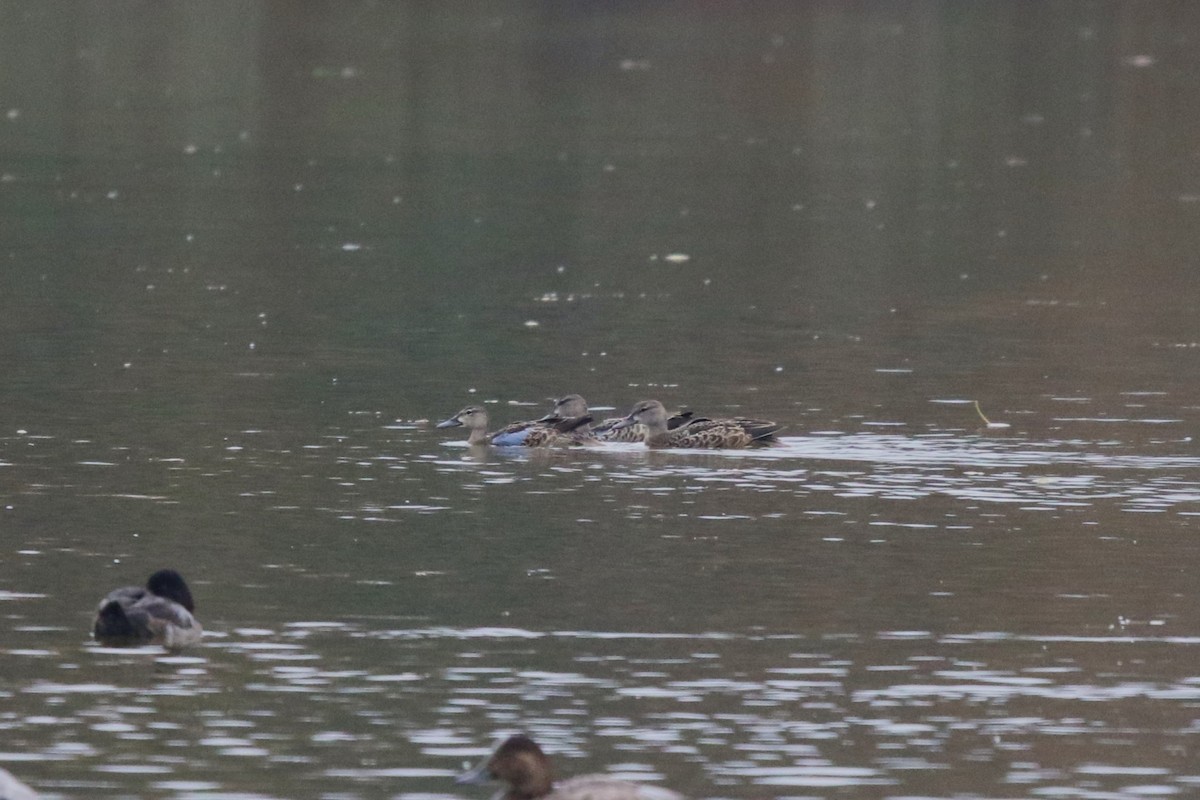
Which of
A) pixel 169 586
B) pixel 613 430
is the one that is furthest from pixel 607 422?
pixel 169 586

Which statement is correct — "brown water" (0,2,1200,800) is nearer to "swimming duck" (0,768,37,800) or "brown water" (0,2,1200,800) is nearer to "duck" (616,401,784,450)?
"duck" (616,401,784,450)

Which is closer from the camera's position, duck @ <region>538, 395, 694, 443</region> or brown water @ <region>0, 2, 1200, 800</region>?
brown water @ <region>0, 2, 1200, 800</region>

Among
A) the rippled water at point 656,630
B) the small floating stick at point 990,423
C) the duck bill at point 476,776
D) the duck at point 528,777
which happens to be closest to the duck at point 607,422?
the rippled water at point 656,630

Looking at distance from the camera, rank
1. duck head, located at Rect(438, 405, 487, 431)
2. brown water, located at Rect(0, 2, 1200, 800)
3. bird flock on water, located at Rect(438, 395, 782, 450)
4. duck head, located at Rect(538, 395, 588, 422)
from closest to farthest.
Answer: brown water, located at Rect(0, 2, 1200, 800) < bird flock on water, located at Rect(438, 395, 782, 450) < duck head, located at Rect(438, 405, 487, 431) < duck head, located at Rect(538, 395, 588, 422)

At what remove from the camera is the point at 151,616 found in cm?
1182

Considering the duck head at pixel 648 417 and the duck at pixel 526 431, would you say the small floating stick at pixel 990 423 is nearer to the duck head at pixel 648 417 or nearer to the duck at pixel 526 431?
the duck head at pixel 648 417

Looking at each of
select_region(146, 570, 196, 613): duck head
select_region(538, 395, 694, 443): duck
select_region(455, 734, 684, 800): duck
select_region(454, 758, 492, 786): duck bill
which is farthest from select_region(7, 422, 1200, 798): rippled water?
select_region(455, 734, 684, 800): duck

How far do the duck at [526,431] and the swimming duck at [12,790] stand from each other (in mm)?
8706

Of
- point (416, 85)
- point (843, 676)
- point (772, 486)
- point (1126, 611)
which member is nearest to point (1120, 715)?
point (843, 676)

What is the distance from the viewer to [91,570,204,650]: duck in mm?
11859

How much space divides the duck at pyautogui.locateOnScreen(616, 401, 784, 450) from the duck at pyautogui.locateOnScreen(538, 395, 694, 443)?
0.11 ft

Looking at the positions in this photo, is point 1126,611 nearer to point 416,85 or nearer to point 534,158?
point 534,158

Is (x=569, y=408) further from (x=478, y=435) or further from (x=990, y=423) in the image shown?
(x=990, y=423)

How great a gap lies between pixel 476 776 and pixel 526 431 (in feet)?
26.2
